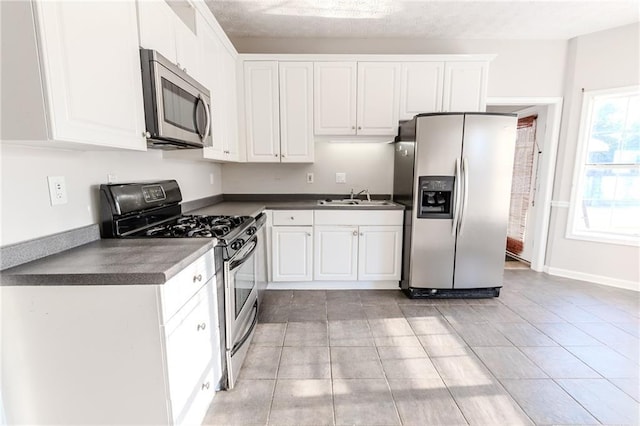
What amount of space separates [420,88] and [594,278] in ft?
9.43

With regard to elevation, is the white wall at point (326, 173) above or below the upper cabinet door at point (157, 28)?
below

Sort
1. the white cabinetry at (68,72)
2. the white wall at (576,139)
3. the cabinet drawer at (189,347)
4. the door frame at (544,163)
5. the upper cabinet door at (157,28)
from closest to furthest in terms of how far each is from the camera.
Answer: the white cabinetry at (68,72), the cabinet drawer at (189,347), the upper cabinet door at (157,28), the white wall at (576,139), the door frame at (544,163)

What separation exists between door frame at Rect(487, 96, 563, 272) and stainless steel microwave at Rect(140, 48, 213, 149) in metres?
3.15

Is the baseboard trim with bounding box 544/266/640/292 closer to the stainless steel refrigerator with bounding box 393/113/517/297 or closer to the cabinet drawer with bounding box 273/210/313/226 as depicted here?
the stainless steel refrigerator with bounding box 393/113/517/297

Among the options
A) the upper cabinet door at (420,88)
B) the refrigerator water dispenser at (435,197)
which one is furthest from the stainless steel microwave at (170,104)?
the upper cabinet door at (420,88)

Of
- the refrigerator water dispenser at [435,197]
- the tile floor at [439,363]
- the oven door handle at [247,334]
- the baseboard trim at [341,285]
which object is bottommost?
the tile floor at [439,363]

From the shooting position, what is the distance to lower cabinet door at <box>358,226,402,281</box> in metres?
2.90

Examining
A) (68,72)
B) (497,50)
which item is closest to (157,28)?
(68,72)

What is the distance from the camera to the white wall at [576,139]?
117 inches

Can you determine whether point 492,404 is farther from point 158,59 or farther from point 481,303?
point 158,59

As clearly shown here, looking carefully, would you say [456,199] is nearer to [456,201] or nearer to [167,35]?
[456,201]

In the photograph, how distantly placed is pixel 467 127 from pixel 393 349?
76.9 inches

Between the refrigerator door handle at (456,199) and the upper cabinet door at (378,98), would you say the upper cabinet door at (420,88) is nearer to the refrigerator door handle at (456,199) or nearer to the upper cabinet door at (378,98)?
the upper cabinet door at (378,98)

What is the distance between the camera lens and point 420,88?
9.70 feet
